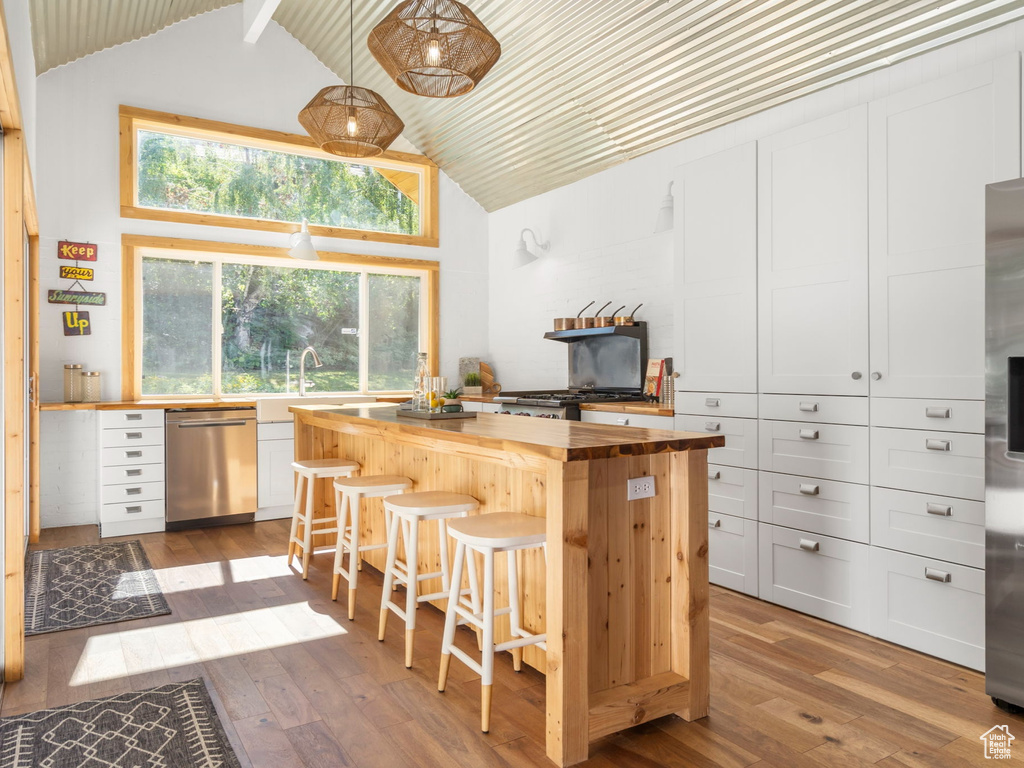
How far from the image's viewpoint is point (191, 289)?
221 inches

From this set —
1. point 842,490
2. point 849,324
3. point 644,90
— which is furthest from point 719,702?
point 644,90

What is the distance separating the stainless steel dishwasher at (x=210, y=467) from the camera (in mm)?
4969

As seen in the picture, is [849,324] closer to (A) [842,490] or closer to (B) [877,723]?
(A) [842,490]

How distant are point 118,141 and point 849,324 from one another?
5.25 m

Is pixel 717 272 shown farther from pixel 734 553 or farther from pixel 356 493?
pixel 356 493

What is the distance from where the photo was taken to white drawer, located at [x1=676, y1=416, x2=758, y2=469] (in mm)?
3502

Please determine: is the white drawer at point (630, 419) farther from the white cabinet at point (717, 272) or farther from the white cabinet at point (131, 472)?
the white cabinet at point (131, 472)

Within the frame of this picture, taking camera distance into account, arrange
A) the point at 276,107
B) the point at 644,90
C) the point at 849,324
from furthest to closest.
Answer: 1. the point at 276,107
2. the point at 644,90
3. the point at 849,324

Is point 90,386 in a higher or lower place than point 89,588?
higher

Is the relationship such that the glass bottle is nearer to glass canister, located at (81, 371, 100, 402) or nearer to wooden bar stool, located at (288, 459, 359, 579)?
wooden bar stool, located at (288, 459, 359, 579)

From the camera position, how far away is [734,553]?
3.62m

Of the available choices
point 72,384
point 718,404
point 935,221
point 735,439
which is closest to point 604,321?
point 718,404

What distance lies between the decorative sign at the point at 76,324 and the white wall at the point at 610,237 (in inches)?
135

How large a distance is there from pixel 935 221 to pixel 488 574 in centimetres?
223
